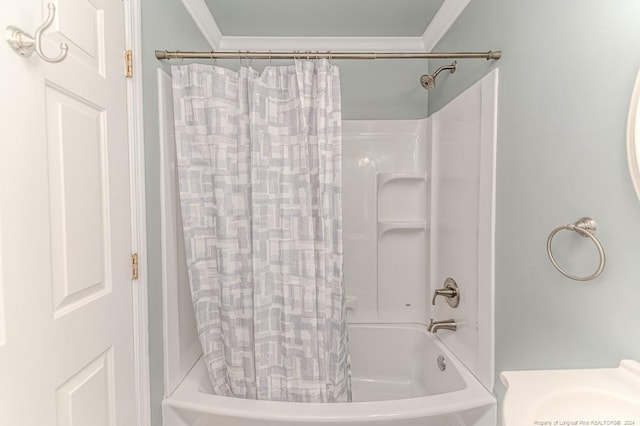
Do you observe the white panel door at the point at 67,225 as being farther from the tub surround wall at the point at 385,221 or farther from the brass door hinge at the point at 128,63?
the tub surround wall at the point at 385,221

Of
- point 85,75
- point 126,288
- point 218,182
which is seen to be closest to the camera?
point 85,75

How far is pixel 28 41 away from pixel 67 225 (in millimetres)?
434

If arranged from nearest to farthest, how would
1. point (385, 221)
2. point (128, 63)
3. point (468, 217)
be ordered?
point (128, 63), point (468, 217), point (385, 221)

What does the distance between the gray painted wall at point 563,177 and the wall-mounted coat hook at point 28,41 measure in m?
1.30

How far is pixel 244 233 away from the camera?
5.04ft

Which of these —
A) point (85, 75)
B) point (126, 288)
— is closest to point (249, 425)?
point (126, 288)

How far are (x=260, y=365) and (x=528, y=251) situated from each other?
1.18m

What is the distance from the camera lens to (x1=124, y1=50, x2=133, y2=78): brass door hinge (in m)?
1.19

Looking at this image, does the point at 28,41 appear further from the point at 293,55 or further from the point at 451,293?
the point at 451,293

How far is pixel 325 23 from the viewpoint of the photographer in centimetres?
208

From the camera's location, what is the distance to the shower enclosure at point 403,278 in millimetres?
1408

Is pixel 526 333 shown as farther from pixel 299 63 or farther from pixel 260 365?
pixel 299 63

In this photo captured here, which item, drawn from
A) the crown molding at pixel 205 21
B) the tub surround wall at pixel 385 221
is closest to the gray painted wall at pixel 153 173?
the crown molding at pixel 205 21

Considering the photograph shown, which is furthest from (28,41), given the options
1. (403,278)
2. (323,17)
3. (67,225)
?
(403,278)
